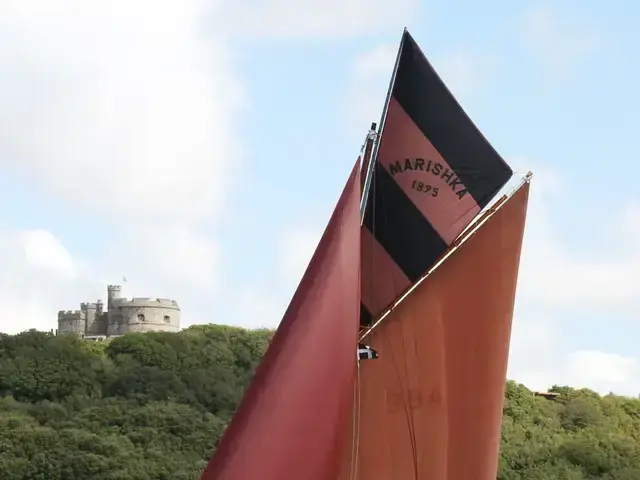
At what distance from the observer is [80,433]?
52156 millimetres

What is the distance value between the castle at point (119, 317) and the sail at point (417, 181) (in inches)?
4032

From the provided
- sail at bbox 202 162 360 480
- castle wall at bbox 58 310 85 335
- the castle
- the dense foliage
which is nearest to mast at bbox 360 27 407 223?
sail at bbox 202 162 360 480

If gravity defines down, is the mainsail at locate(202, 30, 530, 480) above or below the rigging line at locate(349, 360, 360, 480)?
above

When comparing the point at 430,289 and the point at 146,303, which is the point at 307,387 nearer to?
the point at 430,289

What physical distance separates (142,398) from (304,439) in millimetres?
52269

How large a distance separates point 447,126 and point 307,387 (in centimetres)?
477

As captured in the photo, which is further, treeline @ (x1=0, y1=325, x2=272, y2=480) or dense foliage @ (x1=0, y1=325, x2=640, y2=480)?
dense foliage @ (x1=0, y1=325, x2=640, y2=480)

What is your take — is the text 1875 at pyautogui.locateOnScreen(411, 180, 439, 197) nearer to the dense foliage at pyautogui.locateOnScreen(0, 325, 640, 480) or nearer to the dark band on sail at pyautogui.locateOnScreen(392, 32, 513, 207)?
the dark band on sail at pyautogui.locateOnScreen(392, 32, 513, 207)

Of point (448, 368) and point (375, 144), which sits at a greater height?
point (375, 144)

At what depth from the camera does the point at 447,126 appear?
15.0 m

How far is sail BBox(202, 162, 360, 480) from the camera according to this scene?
1115cm

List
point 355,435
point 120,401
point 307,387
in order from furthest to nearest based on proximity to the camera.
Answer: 1. point 120,401
2. point 355,435
3. point 307,387

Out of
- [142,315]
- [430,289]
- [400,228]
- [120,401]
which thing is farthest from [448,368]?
[142,315]

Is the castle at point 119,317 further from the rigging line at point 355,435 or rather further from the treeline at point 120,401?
the rigging line at point 355,435
